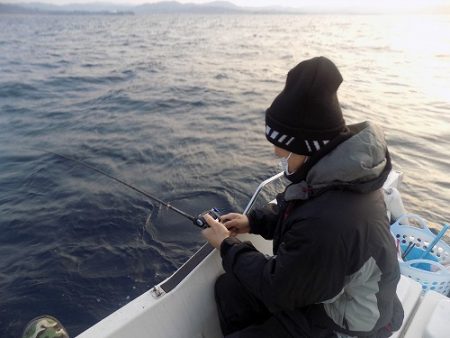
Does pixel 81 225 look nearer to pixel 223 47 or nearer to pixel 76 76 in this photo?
pixel 76 76

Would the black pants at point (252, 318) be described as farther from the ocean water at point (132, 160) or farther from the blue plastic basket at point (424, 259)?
the ocean water at point (132, 160)

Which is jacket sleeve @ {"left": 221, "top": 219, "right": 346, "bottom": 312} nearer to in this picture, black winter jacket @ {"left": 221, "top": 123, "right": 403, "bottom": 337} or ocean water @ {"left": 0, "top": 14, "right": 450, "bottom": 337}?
black winter jacket @ {"left": 221, "top": 123, "right": 403, "bottom": 337}

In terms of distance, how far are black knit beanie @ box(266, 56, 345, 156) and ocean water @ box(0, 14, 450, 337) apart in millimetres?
3267

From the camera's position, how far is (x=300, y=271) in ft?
5.77

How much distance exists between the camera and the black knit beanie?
178 centimetres

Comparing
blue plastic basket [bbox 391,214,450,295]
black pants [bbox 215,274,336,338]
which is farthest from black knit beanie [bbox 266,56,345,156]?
blue plastic basket [bbox 391,214,450,295]

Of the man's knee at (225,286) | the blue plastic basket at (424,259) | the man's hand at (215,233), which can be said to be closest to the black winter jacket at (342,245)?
the man's hand at (215,233)

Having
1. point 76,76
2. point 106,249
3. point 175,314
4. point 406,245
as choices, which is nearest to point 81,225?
point 106,249

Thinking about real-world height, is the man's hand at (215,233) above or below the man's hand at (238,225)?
above

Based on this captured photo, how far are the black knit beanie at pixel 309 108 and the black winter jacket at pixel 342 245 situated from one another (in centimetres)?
13

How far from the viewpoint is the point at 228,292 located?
2713mm

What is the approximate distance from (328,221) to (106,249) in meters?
4.10

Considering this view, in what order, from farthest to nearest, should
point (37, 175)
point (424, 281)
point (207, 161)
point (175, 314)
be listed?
point (207, 161), point (37, 175), point (424, 281), point (175, 314)

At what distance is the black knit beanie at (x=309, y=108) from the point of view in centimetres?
178
